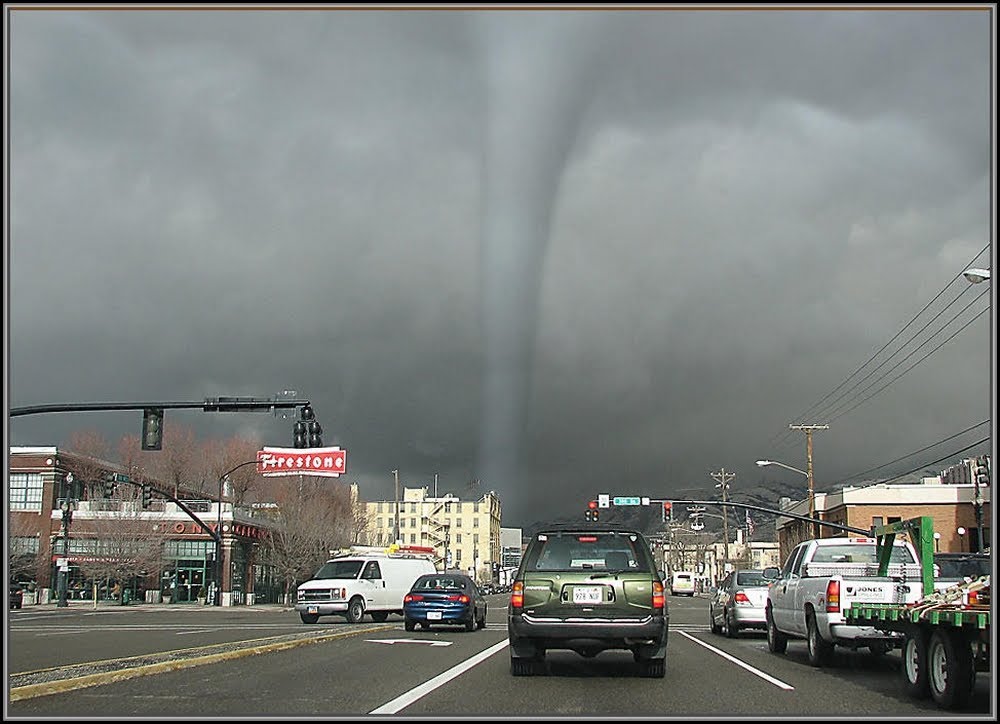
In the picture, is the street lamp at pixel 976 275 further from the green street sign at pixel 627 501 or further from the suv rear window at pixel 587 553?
the green street sign at pixel 627 501

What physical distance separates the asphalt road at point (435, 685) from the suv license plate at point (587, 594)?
1049 mm

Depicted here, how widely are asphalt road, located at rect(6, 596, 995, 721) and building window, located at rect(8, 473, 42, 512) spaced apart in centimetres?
5508

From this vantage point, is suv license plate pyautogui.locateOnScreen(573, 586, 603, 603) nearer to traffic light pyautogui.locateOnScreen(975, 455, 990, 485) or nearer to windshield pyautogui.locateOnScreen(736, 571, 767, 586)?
windshield pyautogui.locateOnScreen(736, 571, 767, 586)

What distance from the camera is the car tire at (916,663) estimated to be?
12125 mm

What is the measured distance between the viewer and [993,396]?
29.9 ft

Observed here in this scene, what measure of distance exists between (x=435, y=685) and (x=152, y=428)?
16.8 meters

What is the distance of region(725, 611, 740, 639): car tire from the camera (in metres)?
25.3

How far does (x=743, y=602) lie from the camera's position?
25.0 m

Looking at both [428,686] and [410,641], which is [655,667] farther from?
[410,641]

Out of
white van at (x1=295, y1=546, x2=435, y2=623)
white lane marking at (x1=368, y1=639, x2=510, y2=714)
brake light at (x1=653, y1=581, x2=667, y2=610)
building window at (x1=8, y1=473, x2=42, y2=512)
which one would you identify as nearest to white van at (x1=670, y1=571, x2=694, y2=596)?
building window at (x1=8, y1=473, x2=42, y2=512)

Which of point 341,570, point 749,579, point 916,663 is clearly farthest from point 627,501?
point 916,663

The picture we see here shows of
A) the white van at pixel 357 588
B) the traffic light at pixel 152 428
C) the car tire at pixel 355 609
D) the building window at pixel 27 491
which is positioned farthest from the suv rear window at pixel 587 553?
the building window at pixel 27 491

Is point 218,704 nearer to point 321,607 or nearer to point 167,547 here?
point 321,607

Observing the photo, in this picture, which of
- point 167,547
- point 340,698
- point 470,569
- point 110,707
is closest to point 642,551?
point 340,698
